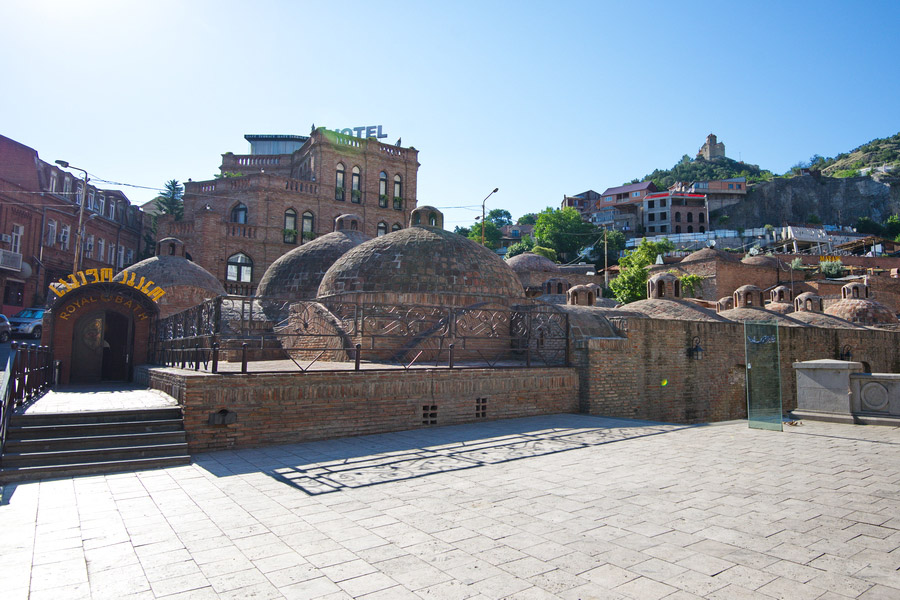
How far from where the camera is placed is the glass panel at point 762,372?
10734 millimetres

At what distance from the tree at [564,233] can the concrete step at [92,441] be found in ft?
199

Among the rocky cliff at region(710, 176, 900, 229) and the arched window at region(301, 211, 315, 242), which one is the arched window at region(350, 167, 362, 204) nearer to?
the arched window at region(301, 211, 315, 242)

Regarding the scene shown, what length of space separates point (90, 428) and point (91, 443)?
0.39m

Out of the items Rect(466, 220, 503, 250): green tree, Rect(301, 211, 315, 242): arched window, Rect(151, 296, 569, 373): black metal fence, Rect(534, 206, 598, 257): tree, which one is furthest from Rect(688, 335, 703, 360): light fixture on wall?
Rect(466, 220, 503, 250): green tree

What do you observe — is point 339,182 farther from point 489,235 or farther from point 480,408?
point 489,235

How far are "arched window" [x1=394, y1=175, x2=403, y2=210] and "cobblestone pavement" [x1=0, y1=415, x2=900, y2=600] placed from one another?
35.9m

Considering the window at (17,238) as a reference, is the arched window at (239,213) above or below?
above

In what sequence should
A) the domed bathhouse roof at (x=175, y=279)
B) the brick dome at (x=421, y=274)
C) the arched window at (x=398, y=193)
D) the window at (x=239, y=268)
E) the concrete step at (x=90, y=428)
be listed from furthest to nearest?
the arched window at (x=398, y=193) → the window at (x=239, y=268) → the domed bathhouse roof at (x=175, y=279) → the brick dome at (x=421, y=274) → the concrete step at (x=90, y=428)

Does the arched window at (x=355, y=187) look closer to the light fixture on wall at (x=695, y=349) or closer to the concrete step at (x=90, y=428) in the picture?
the light fixture on wall at (x=695, y=349)

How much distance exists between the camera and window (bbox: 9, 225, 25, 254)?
98.2 ft

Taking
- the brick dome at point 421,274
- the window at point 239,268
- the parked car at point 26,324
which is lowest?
the parked car at point 26,324

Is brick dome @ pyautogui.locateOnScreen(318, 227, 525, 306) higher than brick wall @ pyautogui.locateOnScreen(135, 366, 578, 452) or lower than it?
higher

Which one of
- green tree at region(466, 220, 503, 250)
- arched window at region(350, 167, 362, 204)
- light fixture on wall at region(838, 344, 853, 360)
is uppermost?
green tree at region(466, 220, 503, 250)

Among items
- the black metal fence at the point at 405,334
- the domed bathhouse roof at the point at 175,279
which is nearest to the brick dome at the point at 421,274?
the black metal fence at the point at 405,334
